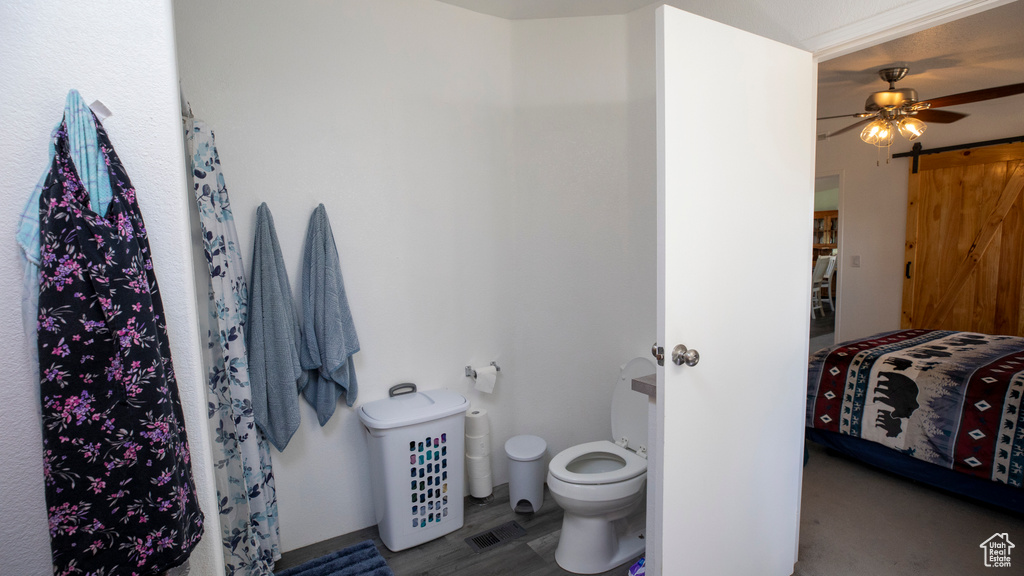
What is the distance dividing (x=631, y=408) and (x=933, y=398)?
5.28ft

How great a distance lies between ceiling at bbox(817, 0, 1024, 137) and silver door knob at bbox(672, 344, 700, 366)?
2.68 metres

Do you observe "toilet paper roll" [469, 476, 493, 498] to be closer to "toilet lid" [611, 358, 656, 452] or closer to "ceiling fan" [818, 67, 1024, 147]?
"toilet lid" [611, 358, 656, 452]

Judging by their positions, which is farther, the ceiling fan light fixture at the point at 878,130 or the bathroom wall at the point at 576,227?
the ceiling fan light fixture at the point at 878,130

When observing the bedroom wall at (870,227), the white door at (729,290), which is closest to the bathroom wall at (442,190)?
the white door at (729,290)

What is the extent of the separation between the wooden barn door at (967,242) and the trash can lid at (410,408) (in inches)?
166

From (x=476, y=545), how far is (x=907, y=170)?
4675 mm

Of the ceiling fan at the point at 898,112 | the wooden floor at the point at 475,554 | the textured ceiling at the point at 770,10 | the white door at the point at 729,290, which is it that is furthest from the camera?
the ceiling fan at the point at 898,112

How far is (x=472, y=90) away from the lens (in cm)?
249

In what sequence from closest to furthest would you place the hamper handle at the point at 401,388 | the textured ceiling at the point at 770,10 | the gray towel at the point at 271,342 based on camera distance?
the textured ceiling at the point at 770,10
the gray towel at the point at 271,342
the hamper handle at the point at 401,388

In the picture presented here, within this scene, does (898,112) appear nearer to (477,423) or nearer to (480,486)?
(477,423)

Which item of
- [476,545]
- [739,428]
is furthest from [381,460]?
[739,428]

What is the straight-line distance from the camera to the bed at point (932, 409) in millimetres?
2336

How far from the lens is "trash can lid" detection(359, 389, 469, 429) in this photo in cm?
211

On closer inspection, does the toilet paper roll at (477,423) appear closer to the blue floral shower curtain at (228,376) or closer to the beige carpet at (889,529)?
the blue floral shower curtain at (228,376)
